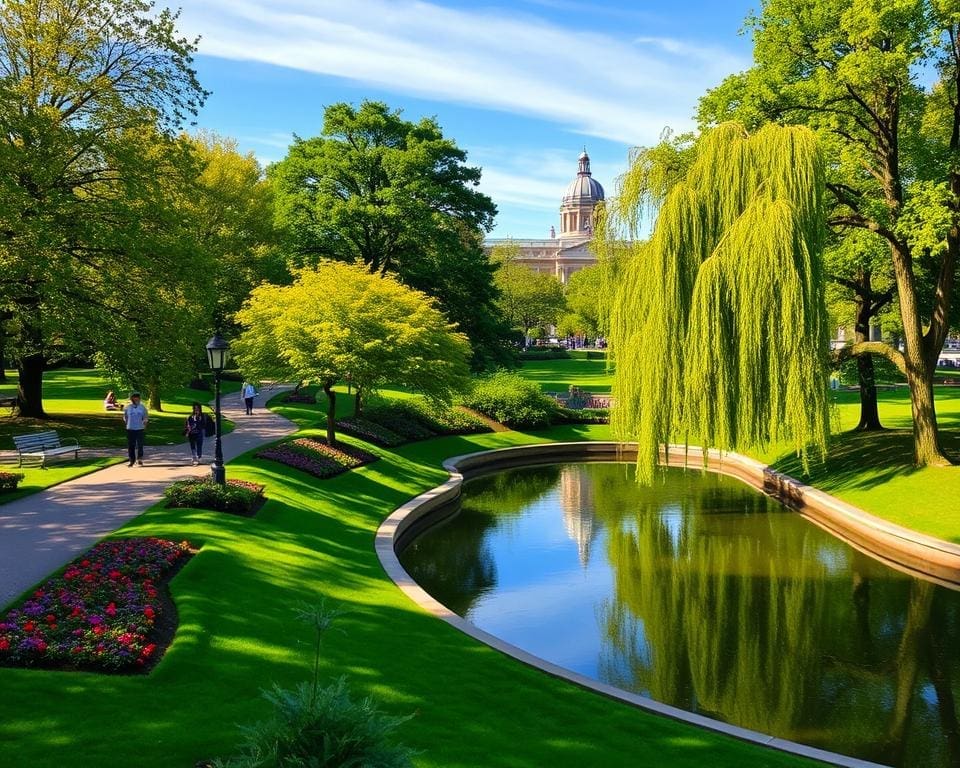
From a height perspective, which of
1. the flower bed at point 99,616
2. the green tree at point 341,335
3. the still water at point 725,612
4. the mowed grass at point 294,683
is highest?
the green tree at point 341,335

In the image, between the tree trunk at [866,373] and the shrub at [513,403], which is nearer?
the tree trunk at [866,373]

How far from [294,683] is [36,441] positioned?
15026 millimetres

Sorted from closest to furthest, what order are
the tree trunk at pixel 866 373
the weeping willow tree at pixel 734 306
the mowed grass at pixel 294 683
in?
the mowed grass at pixel 294 683 < the weeping willow tree at pixel 734 306 < the tree trunk at pixel 866 373

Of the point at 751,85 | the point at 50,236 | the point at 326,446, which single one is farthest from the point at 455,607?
the point at 751,85

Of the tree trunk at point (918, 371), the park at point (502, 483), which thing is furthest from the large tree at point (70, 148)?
the tree trunk at point (918, 371)

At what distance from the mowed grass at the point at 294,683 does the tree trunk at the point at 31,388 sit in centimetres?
1529

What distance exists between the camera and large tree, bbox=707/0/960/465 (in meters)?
21.0

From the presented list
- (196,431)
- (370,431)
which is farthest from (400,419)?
(196,431)

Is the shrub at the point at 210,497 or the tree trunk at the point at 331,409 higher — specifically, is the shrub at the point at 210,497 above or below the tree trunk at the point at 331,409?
below

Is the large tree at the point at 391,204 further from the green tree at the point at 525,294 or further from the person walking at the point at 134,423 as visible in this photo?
the green tree at the point at 525,294

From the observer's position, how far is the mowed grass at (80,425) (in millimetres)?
19548

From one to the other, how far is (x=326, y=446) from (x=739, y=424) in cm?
1343

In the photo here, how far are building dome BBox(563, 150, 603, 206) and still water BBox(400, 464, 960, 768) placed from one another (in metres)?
172

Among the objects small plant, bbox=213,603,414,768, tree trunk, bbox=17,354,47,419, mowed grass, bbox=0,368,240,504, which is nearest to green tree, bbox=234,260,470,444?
mowed grass, bbox=0,368,240,504
